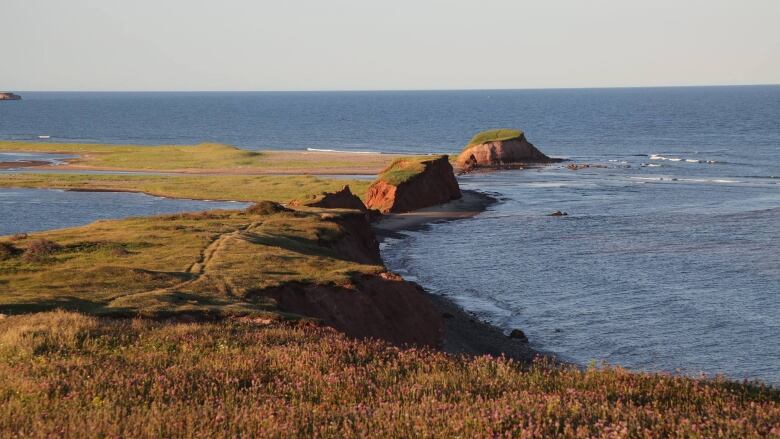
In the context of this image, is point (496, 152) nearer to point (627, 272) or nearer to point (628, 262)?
point (628, 262)

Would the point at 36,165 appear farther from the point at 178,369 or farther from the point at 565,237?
the point at 178,369

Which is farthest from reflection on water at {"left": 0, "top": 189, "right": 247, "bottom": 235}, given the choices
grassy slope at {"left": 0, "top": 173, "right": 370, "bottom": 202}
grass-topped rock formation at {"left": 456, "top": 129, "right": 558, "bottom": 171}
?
grass-topped rock formation at {"left": 456, "top": 129, "right": 558, "bottom": 171}

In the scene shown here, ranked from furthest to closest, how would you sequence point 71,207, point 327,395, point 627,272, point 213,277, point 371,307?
point 71,207, point 627,272, point 371,307, point 213,277, point 327,395

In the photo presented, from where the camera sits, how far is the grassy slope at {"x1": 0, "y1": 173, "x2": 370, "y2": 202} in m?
83.2

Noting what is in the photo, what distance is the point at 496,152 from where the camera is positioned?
375ft

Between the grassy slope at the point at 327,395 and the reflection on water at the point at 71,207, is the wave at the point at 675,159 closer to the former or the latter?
the reflection on water at the point at 71,207

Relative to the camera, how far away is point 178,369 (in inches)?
563

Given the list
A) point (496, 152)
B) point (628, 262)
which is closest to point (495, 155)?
point (496, 152)

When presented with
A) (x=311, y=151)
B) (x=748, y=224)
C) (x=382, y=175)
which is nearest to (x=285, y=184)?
(x=382, y=175)

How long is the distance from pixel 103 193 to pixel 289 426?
80251mm

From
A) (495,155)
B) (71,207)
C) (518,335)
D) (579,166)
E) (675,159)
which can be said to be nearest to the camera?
(518,335)

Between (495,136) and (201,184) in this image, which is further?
(495,136)

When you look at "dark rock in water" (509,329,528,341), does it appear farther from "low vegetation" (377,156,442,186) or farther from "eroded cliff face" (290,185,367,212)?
"low vegetation" (377,156,442,186)

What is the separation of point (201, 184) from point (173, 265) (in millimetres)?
61237
